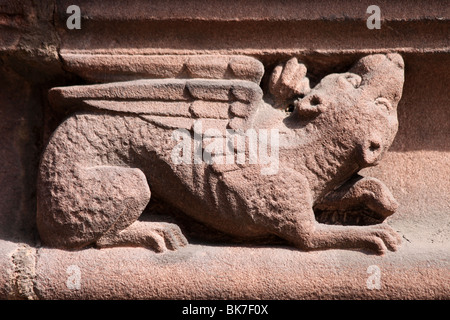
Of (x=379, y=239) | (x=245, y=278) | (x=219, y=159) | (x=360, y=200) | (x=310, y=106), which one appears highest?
(x=310, y=106)

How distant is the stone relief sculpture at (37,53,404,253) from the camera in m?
2.25

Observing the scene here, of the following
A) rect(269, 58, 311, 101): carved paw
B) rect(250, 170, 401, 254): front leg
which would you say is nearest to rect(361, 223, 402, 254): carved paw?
rect(250, 170, 401, 254): front leg

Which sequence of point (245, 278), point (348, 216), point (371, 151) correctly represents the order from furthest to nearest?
1. point (348, 216)
2. point (371, 151)
3. point (245, 278)

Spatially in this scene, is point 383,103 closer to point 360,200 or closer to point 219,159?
point 360,200

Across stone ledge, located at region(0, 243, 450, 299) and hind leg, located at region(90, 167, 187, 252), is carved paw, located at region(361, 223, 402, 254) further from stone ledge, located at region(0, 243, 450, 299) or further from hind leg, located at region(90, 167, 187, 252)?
hind leg, located at region(90, 167, 187, 252)

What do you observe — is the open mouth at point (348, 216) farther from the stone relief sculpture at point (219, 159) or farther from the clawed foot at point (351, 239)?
the clawed foot at point (351, 239)

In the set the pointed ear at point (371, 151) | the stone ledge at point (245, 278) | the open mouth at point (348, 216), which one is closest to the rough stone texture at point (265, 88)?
the stone ledge at point (245, 278)

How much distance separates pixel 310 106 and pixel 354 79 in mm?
226

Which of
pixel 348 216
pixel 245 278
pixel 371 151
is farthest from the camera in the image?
pixel 348 216

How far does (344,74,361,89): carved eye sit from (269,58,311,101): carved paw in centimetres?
16

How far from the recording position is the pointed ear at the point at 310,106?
7.57 feet

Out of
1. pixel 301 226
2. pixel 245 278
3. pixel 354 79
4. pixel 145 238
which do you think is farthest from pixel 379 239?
pixel 145 238

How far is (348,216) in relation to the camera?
2396 millimetres
